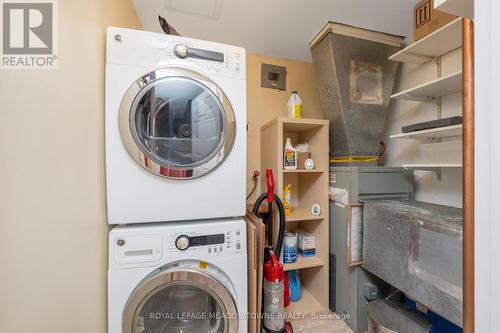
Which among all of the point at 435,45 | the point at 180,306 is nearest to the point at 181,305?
the point at 180,306

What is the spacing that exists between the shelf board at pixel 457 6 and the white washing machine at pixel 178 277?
3.50ft

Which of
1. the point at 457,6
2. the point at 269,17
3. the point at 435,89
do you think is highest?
the point at 269,17

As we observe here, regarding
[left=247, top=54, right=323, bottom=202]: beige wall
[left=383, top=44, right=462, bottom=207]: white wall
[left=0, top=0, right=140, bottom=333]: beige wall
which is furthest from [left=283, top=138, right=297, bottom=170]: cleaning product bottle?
[left=0, top=0, right=140, bottom=333]: beige wall

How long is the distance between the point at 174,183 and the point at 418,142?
176cm

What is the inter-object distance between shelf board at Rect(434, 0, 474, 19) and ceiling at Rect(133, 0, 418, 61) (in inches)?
43.4

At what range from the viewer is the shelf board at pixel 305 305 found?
168 centimetres

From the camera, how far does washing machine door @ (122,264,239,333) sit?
99cm

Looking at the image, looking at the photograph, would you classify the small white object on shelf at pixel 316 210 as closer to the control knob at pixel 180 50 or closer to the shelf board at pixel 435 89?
the shelf board at pixel 435 89

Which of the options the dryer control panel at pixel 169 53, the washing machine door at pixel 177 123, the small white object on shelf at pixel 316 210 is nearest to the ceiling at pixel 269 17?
the dryer control panel at pixel 169 53

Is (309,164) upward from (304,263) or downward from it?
upward

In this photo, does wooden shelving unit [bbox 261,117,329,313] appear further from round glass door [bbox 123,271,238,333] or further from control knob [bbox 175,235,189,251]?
control knob [bbox 175,235,189,251]

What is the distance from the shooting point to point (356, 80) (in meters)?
1.63

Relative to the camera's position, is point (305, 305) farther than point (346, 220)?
Yes

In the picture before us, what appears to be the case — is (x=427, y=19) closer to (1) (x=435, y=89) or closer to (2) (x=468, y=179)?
(1) (x=435, y=89)
